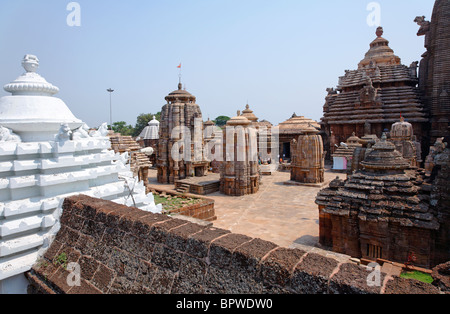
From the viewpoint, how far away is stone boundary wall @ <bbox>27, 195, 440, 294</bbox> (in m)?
2.14

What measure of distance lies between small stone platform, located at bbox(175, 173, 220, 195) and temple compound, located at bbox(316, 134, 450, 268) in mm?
11969

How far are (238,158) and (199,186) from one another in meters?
3.56

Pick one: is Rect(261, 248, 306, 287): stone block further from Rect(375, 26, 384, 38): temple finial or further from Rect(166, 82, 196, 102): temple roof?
Rect(375, 26, 384, 38): temple finial

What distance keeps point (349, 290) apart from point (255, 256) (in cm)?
75

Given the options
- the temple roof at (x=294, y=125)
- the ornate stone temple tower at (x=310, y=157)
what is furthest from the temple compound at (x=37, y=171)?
the temple roof at (x=294, y=125)

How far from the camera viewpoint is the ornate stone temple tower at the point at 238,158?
64.5 feet

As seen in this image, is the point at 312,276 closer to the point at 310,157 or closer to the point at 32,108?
the point at 32,108

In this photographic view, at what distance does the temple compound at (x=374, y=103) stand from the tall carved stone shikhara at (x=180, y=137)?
16.4 m

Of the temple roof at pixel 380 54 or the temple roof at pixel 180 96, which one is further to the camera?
the temple roof at pixel 380 54

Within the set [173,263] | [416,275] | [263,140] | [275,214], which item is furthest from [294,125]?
[173,263]

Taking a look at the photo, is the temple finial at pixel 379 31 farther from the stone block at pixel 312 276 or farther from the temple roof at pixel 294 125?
the stone block at pixel 312 276

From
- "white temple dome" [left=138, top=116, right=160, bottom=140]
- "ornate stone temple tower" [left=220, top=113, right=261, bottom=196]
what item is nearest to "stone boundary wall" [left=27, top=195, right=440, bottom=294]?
"ornate stone temple tower" [left=220, top=113, right=261, bottom=196]

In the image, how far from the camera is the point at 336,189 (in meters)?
10.2
